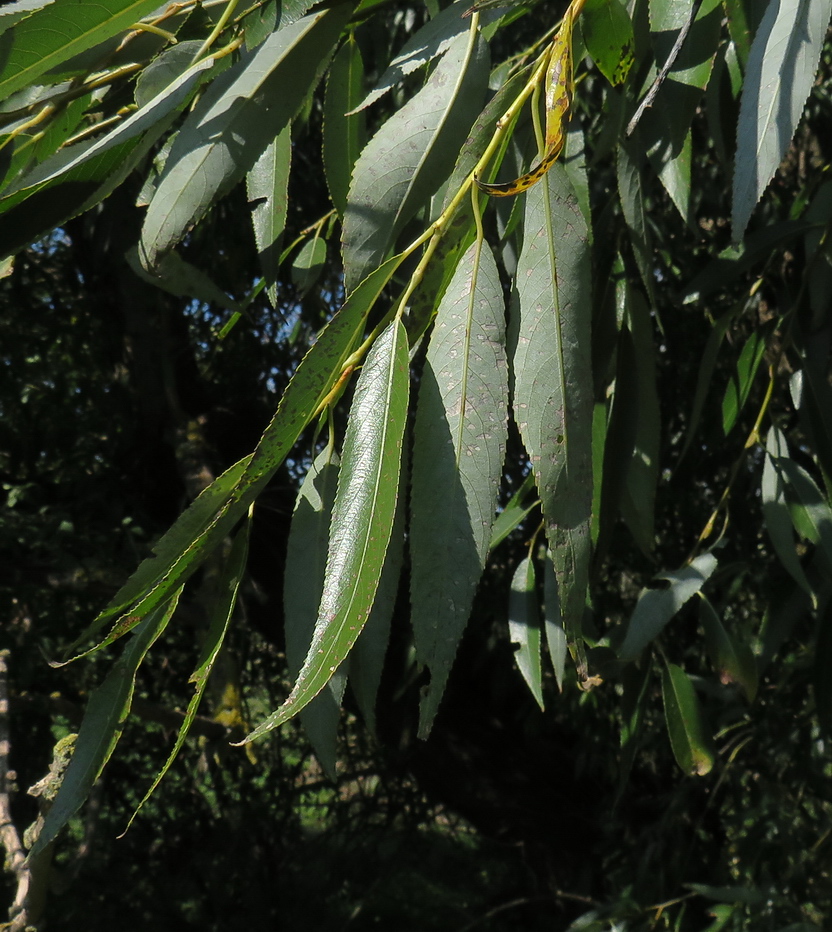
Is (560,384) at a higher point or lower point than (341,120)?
lower

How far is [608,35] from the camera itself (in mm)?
563

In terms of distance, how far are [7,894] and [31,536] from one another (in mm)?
826

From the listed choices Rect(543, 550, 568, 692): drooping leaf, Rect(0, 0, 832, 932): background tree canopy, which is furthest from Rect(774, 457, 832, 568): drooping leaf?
Rect(543, 550, 568, 692): drooping leaf

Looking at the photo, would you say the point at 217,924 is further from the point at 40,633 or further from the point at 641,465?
the point at 641,465

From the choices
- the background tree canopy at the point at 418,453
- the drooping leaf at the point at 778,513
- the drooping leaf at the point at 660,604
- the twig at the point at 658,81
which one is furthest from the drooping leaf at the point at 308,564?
the drooping leaf at the point at 778,513

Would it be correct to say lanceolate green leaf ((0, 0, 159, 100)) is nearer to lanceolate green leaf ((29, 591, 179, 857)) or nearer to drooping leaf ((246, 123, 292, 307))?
drooping leaf ((246, 123, 292, 307))

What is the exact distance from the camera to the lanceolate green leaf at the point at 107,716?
46 cm

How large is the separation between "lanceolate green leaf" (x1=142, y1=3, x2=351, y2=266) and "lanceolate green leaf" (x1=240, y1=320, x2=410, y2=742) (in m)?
0.13

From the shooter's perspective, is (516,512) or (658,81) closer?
(658,81)

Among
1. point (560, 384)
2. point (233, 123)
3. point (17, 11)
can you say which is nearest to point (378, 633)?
point (560, 384)

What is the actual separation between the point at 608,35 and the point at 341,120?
8.5 inches

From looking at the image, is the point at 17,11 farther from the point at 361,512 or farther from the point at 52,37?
the point at 361,512

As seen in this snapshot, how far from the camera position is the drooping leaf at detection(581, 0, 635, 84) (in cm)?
55

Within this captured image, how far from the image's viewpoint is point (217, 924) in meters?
2.32
